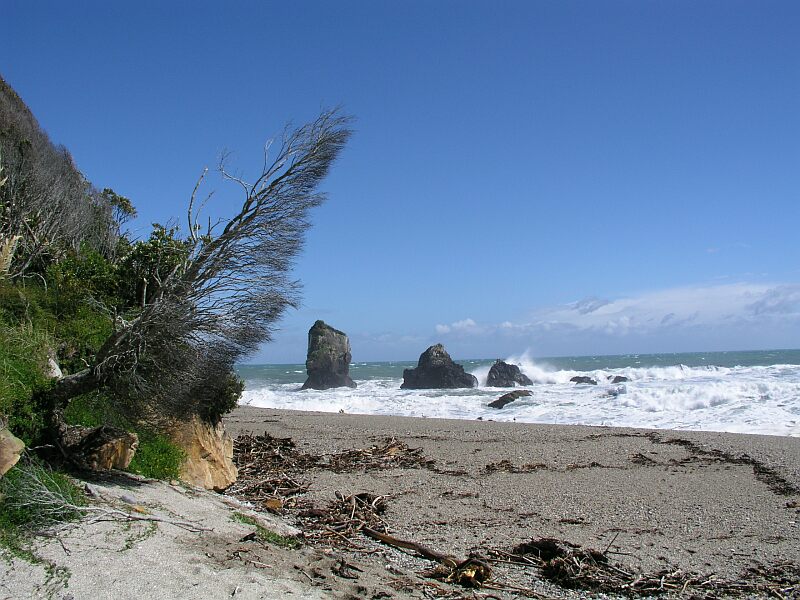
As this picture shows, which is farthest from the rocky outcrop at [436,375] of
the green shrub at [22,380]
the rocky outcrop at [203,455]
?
the green shrub at [22,380]

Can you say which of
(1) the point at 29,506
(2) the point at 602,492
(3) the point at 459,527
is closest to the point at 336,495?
(3) the point at 459,527

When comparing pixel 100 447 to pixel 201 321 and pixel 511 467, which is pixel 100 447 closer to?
pixel 201 321

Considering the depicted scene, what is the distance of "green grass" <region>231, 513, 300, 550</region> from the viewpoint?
19.4ft

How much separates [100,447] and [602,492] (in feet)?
23.5

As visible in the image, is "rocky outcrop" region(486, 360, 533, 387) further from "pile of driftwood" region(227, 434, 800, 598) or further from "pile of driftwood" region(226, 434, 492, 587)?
"pile of driftwood" region(227, 434, 800, 598)

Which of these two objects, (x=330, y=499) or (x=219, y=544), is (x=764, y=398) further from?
(x=219, y=544)

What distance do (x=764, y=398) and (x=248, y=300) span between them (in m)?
23.9

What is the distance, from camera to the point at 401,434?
16406 millimetres

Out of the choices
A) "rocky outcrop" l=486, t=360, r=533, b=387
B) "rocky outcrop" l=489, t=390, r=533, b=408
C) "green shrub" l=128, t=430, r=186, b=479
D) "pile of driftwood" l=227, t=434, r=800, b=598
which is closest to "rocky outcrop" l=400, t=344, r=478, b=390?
"rocky outcrop" l=486, t=360, r=533, b=387

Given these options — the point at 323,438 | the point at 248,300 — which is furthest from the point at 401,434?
the point at 248,300

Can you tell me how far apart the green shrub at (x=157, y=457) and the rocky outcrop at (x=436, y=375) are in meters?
39.3

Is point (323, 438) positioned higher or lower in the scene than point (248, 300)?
lower

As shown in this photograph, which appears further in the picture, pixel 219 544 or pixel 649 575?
pixel 649 575

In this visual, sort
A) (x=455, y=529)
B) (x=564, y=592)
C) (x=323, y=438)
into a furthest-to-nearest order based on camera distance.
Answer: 1. (x=323, y=438)
2. (x=455, y=529)
3. (x=564, y=592)
